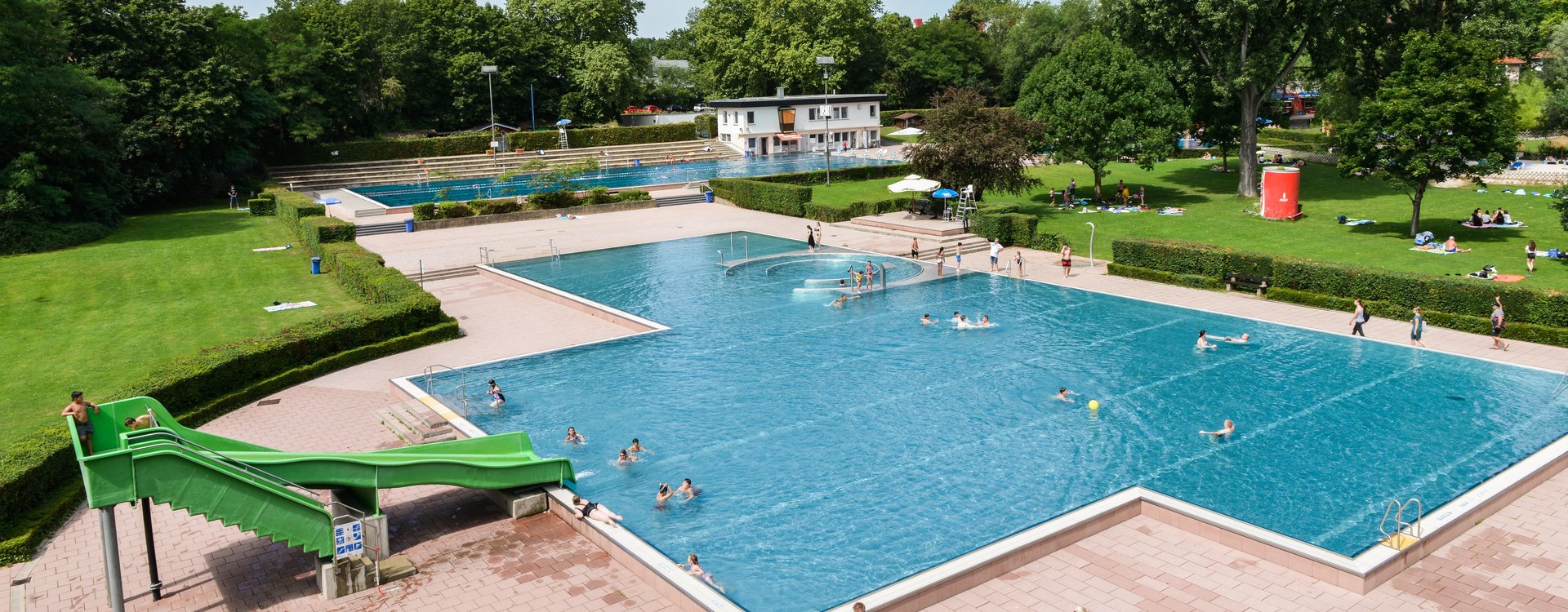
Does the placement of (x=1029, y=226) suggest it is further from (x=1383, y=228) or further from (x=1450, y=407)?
(x=1450, y=407)

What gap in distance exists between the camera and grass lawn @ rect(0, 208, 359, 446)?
24094mm

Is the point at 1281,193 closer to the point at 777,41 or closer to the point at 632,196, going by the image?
the point at 632,196

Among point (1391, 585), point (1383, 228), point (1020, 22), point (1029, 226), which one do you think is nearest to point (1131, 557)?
point (1391, 585)

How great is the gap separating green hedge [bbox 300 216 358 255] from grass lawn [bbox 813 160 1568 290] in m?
25.5

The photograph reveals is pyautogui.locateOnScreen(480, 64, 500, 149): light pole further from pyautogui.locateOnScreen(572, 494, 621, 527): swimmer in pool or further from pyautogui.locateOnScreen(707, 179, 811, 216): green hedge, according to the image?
Result: pyautogui.locateOnScreen(572, 494, 621, 527): swimmer in pool

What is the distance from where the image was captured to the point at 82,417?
1497cm

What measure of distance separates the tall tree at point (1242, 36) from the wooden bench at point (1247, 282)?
17.8 meters

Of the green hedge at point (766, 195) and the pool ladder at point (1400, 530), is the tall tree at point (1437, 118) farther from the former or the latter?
the pool ladder at point (1400, 530)

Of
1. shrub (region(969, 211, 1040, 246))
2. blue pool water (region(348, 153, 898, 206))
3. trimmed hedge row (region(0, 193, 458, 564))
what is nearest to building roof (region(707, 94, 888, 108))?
blue pool water (region(348, 153, 898, 206))

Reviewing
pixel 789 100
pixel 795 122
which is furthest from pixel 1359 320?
pixel 795 122

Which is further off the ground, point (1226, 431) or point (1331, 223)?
point (1331, 223)

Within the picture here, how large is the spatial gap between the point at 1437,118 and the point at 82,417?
1616 inches

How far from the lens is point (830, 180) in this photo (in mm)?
62969

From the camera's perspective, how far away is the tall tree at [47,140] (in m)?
39.1
